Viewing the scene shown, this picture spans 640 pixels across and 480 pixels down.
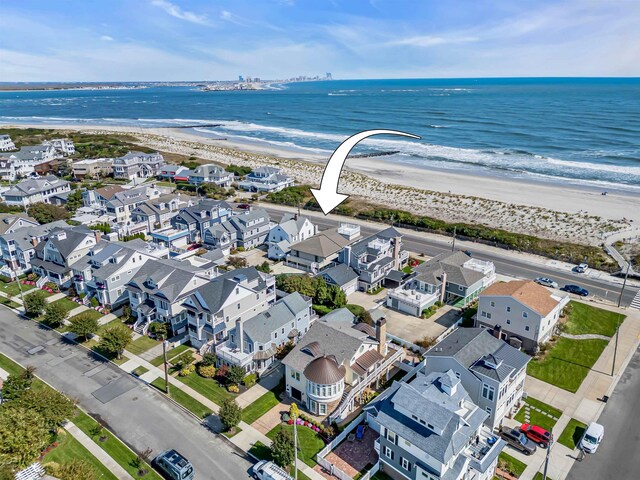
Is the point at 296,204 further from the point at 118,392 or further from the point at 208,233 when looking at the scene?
the point at 118,392

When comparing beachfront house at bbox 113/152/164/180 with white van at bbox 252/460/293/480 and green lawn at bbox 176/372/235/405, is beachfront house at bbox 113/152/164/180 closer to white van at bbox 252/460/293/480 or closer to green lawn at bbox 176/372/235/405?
green lawn at bbox 176/372/235/405

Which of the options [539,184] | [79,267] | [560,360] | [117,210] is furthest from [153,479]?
[539,184]

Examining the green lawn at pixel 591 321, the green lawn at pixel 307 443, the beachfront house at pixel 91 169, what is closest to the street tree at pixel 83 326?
the green lawn at pixel 307 443

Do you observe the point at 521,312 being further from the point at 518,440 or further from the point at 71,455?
the point at 71,455

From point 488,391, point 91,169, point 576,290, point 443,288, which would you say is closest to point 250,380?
point 488,391

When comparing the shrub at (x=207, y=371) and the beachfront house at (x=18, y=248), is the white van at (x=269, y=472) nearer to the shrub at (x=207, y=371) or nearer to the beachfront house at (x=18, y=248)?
the shrub at (x=207, y=371)

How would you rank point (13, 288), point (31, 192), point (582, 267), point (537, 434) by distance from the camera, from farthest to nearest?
point (31, 192) → point (582, 267) → point (13, 288) → point (537, 434)
